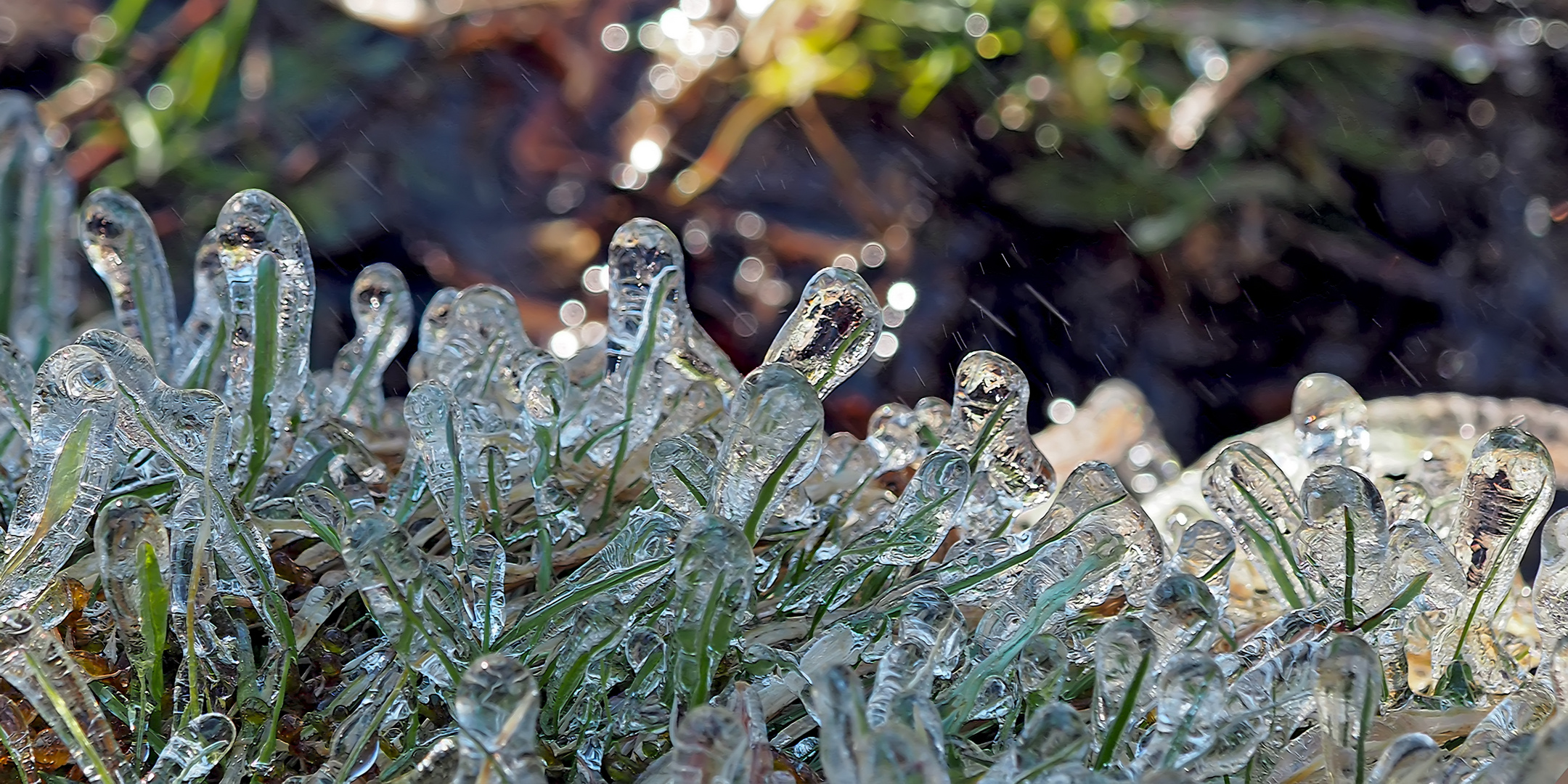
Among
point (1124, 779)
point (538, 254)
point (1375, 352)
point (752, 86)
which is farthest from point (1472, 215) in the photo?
point (1124, 779)

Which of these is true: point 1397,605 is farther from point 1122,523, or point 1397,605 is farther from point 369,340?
point 369,340

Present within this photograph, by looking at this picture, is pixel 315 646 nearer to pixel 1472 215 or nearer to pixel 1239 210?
pixel 1239 210

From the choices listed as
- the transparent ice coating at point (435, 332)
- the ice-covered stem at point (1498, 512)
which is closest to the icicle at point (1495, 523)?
the ice-covered stem at point (1498, 512)

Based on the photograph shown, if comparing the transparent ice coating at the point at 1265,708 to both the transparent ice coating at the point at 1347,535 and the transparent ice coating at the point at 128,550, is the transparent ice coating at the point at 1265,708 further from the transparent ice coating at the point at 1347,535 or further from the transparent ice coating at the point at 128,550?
the transparent ice coating at the point at 128,550

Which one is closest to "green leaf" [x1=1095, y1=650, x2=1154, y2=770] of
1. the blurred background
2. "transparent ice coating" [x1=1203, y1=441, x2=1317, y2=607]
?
"transparent ice coating" [x1=1203, y1=441, x2=1317, y2=607]

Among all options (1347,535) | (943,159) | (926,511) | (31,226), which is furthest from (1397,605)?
(943,159)

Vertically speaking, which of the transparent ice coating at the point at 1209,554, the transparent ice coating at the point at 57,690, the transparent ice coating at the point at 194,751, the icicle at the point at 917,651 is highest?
the transparent ice coating at the point at 1209,554
